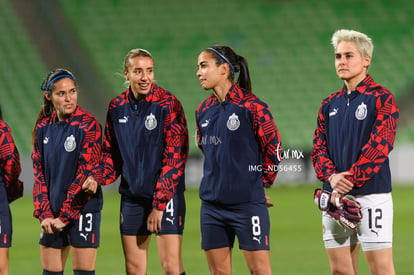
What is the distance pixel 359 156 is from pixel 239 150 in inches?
30.3

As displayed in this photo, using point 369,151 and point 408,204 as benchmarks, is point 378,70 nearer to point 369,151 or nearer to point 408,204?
point 408,204

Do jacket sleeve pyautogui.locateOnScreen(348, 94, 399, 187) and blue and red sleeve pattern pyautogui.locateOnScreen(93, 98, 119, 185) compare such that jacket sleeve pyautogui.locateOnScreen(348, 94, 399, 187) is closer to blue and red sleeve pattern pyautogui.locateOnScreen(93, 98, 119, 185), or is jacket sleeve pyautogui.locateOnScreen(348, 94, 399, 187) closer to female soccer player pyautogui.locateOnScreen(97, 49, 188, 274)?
female soccer player pyautogui.locateOnScreen(97, 49, 188, 274)

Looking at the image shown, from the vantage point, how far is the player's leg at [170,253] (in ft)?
16.6

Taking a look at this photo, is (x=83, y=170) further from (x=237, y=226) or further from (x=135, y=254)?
(x=237, y=226)

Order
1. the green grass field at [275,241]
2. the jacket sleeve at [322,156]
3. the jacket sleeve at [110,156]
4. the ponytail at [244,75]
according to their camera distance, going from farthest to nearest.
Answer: the green grass field at [275,241]
the jacket sleeve at [110,156]
the ponytail at [244,75]
the jacket sleeve at [322,156]

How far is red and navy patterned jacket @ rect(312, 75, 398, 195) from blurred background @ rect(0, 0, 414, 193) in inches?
519

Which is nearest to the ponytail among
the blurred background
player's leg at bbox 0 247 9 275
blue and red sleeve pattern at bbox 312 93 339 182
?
blue and red sleeve pattern at bbox 312 93 339 182

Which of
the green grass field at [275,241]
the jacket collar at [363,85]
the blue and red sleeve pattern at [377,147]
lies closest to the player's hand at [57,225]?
the blue and red sleeve pattern at [377,147]

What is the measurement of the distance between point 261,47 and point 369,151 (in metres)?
16.4

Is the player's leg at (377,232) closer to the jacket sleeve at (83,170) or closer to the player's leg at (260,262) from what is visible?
the player's leg at (260,262)

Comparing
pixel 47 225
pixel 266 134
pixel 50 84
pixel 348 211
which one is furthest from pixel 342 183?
pixel 50 84

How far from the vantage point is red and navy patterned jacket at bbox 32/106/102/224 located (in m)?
4.96

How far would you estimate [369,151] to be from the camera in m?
4.46

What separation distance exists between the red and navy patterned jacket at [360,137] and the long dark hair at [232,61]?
1.84 ft
